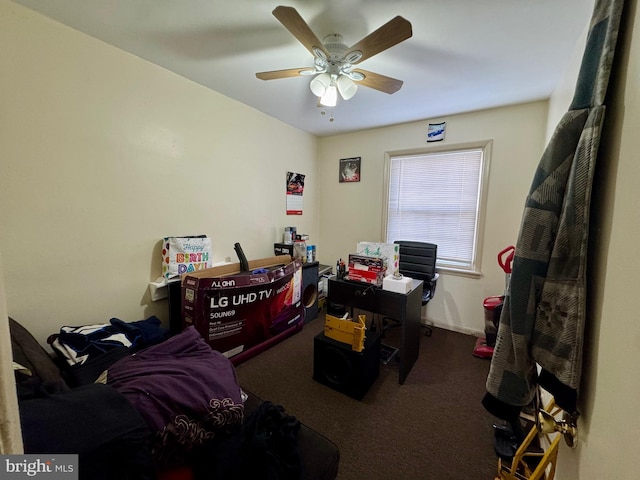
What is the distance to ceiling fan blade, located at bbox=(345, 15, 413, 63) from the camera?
124 centimetres

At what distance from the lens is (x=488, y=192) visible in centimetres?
275

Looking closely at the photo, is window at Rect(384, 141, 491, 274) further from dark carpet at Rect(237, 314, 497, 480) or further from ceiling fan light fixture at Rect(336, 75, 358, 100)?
ceiling fan light fixture at Rect(336, 75, 358, 100)

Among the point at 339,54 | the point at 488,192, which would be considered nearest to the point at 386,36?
the point at 339,54

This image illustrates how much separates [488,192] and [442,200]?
1.49 ft

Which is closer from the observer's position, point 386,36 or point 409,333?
Result: point 386,36

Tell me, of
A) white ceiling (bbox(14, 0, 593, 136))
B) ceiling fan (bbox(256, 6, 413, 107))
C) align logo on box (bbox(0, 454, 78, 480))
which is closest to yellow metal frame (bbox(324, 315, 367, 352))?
align logo on box (bbox(0, 454, 78, 480))

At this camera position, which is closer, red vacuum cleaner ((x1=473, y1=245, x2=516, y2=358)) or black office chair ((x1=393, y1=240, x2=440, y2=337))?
red vacuum cleaner ((x1=473, y1=245, x2=516, y2=358))

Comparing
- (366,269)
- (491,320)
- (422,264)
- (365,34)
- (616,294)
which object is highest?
(365,34)

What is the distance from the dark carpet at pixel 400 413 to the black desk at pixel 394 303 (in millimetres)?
221

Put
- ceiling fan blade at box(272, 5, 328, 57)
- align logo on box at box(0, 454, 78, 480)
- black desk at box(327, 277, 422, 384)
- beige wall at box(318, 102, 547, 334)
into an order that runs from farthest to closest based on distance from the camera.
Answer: beige wall at box(318, 102, 547, 334)
black desk at box(327, 277, 422, 384)
ceiling fan blade at box(272, 5, 328, 57)
align logo on box at box(0, 454, 78, 480)

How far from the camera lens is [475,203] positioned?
Answer: 2.86 metres

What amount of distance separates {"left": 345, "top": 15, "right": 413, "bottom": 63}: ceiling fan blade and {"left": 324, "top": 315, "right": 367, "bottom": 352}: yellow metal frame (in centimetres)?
171

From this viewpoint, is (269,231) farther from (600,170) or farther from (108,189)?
(600,170)

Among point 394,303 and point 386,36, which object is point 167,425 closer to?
point 394,303
